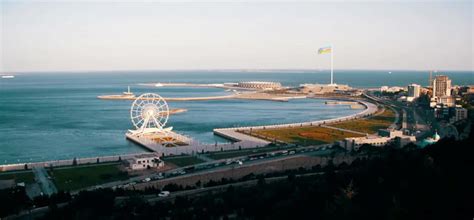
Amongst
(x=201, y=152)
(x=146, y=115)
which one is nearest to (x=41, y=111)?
(x=146, y=115)

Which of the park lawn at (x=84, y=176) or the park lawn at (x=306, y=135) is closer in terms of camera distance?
the park lawn at (x=84, y=176)

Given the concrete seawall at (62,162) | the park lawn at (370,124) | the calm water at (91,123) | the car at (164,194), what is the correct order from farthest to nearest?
the park lawn at (370,124) → the calm water at (91,123) → the concrete seawall at (62,162) → the car at (164,194)

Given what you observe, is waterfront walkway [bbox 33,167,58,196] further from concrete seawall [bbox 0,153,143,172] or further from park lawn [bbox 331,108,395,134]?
park lawn [bbox 331,108,395,134]

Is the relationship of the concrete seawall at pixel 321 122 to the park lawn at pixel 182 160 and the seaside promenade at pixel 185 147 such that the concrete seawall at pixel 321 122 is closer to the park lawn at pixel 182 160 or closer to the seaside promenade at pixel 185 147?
the seaside promenade at pixel 185 147

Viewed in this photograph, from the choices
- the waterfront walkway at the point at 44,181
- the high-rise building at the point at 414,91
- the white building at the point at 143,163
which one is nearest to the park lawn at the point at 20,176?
the waterfront walkway at the point at 44,181

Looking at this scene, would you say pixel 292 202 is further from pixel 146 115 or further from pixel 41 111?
pixel 41 111

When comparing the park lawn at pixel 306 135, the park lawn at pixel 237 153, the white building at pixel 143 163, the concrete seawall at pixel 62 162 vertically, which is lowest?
the park lawn at pixel 306 135

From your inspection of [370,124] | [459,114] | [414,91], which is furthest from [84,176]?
[414,91]
